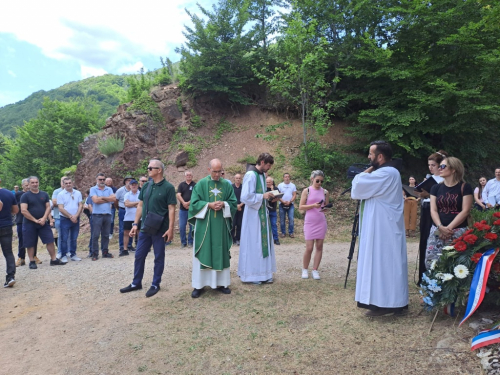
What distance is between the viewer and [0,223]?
6.44 m

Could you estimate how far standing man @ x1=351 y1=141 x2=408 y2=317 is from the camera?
13.7 ft

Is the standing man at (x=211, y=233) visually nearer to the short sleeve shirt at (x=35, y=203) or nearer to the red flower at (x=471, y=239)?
the red flower at (x=471, y=239)

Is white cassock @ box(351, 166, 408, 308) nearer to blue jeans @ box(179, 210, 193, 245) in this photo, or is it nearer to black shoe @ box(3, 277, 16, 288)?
black shoe @ box(3, 277, 16, 288)

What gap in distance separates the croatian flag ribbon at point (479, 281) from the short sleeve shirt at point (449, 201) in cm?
86

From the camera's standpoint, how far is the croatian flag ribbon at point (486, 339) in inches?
123

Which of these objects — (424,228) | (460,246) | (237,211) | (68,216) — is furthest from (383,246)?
(68,216)

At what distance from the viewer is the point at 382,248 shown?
13.8 feet

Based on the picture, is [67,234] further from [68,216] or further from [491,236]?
[491,236]

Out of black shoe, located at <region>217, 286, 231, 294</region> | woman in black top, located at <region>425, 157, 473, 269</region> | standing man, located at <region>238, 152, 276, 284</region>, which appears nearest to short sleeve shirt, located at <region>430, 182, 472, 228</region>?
woman in black top, located at <region>425, 157, 473, 269</region>

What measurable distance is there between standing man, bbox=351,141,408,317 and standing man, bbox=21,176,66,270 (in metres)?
7.19

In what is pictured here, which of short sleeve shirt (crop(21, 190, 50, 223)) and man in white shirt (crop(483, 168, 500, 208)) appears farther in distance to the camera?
man in white shirt (crop(483, 168, 500, 208))

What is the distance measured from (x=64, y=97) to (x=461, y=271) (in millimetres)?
66224

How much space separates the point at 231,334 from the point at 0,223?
16.8ft

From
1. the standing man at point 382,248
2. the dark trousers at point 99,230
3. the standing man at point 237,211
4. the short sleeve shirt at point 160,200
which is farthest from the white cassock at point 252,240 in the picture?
the dark trousers at point 99,230
